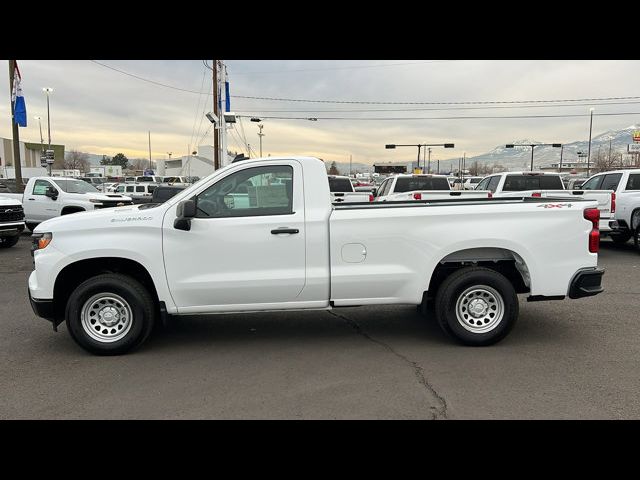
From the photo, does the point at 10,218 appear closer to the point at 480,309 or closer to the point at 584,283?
the point at 480,309

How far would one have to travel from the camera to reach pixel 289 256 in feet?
16.1

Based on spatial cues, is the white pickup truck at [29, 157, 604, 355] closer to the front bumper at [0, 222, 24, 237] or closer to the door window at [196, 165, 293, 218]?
the door window at [196, 165, 293, 218]

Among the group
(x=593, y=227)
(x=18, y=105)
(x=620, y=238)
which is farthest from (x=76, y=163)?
(x=593, y=227)

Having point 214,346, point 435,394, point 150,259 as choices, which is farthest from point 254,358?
point 435,394

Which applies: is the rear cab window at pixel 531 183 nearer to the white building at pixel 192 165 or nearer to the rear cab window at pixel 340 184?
the rear cab window at pixel 340 184

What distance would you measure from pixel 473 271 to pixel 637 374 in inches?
67.2

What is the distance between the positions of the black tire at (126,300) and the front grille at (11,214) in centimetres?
930

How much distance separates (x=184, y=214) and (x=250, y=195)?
0.73 metres

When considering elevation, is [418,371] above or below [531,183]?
below

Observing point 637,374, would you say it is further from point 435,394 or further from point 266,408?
point 266,408

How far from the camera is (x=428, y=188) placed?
14.3 metres

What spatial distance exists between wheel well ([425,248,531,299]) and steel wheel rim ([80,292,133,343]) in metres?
3.21

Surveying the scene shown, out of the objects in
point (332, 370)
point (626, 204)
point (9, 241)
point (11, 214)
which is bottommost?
point (332, 370)

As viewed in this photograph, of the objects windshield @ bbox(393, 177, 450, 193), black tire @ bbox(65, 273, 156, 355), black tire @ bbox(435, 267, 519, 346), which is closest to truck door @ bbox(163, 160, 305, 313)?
black tire @ bbox(65, 273, 156, 355)
